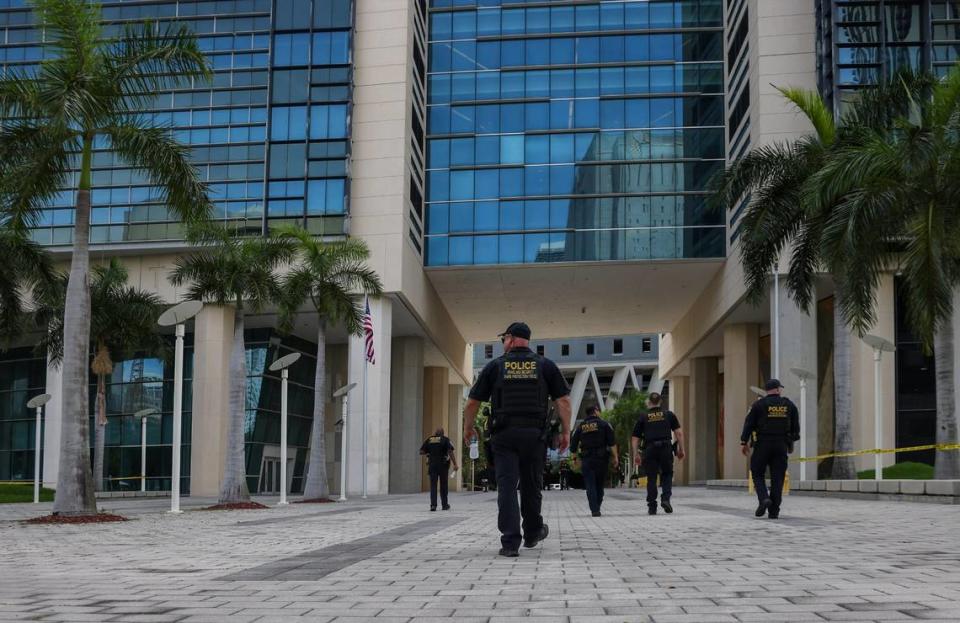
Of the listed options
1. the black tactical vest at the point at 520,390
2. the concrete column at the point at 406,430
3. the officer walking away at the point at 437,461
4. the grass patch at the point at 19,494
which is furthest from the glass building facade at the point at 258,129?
the black tactical vest at the point at 520,390

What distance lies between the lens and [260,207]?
135 feet

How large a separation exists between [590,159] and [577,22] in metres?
6.03

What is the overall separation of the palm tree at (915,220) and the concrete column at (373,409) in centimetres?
1901

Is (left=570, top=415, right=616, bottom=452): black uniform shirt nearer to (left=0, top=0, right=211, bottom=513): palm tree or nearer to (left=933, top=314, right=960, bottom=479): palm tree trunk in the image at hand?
(left=0, top=0, right=211, bottom=513): palm tree

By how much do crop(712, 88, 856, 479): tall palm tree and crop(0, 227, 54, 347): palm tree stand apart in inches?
680

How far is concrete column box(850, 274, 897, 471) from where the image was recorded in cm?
3934

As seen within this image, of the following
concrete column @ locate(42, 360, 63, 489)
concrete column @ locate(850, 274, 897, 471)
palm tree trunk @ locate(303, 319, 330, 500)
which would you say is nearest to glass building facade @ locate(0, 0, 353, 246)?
concrete column @ locate(42, 360, 63, 489)

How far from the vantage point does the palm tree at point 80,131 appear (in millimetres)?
17859

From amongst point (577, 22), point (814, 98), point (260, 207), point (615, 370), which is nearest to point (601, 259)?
point (577, 22)

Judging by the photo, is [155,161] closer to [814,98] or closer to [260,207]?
[814,98]

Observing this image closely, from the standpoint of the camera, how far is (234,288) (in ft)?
86.4

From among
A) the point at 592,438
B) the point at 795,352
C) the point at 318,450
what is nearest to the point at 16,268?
the point at 318,450

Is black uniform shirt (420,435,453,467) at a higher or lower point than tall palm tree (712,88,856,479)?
lower

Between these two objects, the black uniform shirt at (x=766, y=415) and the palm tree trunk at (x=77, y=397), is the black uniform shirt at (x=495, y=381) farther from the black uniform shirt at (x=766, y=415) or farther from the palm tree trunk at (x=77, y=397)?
the palm tree trunk at (x=77, y=397)
